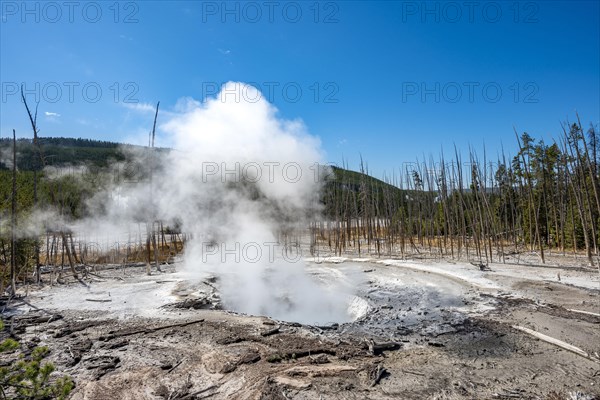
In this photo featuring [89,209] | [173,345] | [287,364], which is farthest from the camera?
[89,209]

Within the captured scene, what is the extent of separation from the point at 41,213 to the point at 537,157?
38475mm

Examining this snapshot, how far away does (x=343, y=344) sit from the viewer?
7.21m

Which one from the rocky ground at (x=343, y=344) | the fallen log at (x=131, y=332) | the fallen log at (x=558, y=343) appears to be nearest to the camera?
the rocky ground at (x=343, y=344)

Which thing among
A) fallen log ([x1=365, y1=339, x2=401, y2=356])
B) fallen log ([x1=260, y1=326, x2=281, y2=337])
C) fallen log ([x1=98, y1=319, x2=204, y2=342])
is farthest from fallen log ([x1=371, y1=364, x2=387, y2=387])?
fallen log ([x1=98, y1=319, x2=204, y2=342])

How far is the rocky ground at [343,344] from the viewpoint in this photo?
547 centimetres

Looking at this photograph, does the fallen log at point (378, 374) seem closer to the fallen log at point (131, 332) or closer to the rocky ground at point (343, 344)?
the rocky ground at point (343, 344)

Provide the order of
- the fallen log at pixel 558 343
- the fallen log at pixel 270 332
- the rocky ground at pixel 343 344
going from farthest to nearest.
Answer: the fallen log at pixel 270 332, the fallen log at pixel 558 343, the rocky ground at pixel 343 344

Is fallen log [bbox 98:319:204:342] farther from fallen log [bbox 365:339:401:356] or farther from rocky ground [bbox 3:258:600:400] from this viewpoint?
fallen log [bbox 365:339:401:356]

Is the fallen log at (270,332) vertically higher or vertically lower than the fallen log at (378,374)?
higher

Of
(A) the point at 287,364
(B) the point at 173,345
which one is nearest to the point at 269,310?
(B) the point at 173,345

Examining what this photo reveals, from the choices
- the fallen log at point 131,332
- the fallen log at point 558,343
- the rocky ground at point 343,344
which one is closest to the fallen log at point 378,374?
the rocky ground at point 343,344

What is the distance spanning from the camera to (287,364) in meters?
6.33

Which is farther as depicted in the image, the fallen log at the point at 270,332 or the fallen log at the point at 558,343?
the fallen log at the point at 270,332

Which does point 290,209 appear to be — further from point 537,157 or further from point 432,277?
point 537,157
